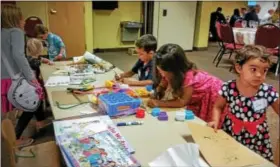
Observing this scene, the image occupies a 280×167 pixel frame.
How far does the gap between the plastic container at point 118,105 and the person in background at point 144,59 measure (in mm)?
591

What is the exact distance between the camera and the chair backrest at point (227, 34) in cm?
532

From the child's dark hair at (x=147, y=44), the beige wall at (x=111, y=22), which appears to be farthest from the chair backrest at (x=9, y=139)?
the beige wall at (x=111, y=22)

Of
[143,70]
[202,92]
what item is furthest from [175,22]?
[202,92]

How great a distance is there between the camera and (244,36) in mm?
5242

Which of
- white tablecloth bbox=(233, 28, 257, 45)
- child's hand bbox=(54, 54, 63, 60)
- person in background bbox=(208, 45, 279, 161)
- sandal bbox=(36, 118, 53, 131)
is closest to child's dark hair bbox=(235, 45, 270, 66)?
person in background bbox=(208, 45, 279, 161)

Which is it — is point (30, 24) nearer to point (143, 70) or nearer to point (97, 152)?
point (143, 70)

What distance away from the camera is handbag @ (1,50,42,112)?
2.29 metres

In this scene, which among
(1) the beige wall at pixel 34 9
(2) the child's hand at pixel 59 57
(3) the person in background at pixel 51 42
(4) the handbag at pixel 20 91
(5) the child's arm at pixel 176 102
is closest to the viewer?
(5) the child's arm at pixel 176 102

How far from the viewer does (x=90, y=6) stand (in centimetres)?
601

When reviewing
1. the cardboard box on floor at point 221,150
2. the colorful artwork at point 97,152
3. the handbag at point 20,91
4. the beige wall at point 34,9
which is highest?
the beige wall at point 34,9

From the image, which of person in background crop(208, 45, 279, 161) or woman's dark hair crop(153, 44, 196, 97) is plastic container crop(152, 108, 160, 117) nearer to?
woman's dark hair crop(153, 44, 196, 97)

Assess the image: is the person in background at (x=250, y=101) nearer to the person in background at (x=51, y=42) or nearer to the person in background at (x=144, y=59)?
the person in background at (x=144, y=59)

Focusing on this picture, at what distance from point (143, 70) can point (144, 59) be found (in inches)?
4.5

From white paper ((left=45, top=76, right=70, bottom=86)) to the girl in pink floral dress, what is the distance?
2.57 feet
